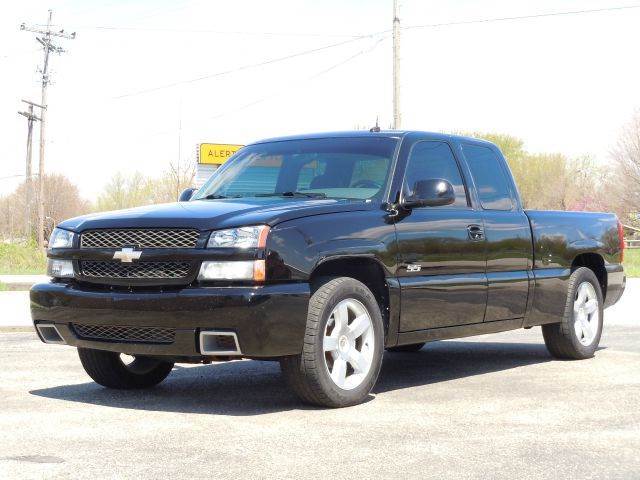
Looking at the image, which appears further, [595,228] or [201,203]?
[595,228]

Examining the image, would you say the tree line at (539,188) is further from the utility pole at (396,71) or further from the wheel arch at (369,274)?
the wheel arch at (369,274)

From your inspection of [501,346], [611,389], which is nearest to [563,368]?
[611,389]

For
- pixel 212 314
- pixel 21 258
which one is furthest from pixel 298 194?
pixel 21 258

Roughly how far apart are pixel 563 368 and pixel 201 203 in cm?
372

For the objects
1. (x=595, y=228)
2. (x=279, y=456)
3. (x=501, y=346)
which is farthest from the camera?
(x=501, y=346)

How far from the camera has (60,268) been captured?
739cm

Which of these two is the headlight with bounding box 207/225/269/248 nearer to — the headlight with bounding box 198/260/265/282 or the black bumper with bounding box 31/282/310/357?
the headlight with bounding box 198/260/265/282

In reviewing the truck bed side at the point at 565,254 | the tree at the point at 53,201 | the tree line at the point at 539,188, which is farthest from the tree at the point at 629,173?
the truck bed side at the point at 565,254

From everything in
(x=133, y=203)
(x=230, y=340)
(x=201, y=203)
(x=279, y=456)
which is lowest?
(x=279, y=456)

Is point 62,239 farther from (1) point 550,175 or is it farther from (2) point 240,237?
(1) point 550,175

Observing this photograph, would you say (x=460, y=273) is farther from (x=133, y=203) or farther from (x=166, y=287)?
(x=133, y=203)

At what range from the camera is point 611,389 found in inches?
316

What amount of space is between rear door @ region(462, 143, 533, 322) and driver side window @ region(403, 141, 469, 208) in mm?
242

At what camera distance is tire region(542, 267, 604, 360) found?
976 centimetres
